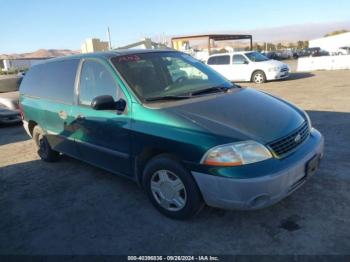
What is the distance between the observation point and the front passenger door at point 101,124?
382 cm

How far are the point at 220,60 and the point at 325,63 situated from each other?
295 inches

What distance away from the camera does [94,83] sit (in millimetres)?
4250

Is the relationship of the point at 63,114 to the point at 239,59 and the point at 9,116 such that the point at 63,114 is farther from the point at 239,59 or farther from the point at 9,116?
the point at 239,59

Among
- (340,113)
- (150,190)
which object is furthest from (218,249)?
(340,113)

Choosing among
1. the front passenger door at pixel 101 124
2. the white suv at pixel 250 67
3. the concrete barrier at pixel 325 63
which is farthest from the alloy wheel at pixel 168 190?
the concrete barrier at pixel 325 63

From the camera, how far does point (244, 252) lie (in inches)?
116

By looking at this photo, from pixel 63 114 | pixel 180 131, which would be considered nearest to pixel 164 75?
pixel 180 131

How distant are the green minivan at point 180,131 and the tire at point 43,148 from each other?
0.81 m

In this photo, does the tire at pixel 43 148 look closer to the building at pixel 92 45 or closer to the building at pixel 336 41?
the building at pixel 92 45

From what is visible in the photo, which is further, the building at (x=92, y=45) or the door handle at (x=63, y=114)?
the building at (x=92, y=45)

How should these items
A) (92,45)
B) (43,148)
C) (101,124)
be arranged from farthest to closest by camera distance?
(92,45) → (43,148) → (101,124)

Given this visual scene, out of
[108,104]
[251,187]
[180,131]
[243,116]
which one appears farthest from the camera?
[108,104]

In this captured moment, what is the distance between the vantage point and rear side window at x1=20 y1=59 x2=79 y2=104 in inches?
185

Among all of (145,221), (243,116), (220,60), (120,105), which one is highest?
(220,60)
